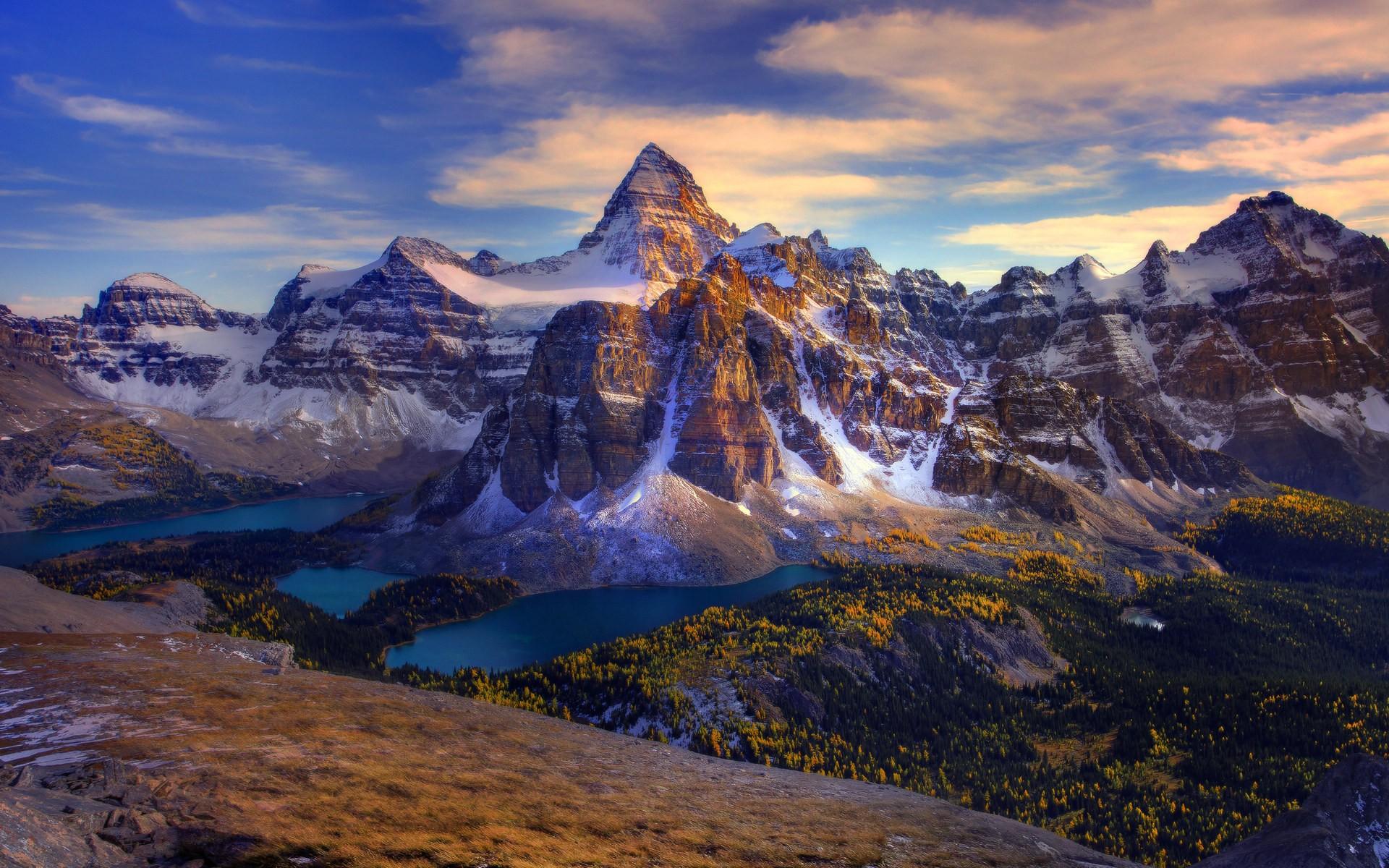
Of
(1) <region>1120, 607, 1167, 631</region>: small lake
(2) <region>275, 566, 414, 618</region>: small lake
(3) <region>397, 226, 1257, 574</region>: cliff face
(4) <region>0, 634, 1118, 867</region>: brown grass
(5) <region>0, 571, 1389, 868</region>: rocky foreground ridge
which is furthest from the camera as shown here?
(3) <region>397, 226, 1257, 574</region>: cliff face

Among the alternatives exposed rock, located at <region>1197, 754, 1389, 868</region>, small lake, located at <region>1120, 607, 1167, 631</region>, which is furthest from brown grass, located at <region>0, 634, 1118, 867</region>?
small lake, located at <region>1120, 607, 1167, 631</region>

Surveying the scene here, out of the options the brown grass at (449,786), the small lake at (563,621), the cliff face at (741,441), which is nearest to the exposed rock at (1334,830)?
the brown grass at (449,786)

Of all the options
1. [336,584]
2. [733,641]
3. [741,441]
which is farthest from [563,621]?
[741,441]

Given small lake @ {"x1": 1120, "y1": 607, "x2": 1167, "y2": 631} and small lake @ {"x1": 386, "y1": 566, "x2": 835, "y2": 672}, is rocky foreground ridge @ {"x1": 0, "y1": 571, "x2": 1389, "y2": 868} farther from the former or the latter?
small lake @ {"x1": 1120, "y1": 607, "x2": 1167, "y2": 631}

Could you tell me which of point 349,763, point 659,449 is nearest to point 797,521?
point 659,449

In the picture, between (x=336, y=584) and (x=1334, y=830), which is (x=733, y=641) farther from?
(x=336, y=584)
